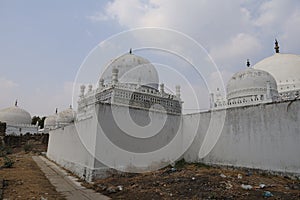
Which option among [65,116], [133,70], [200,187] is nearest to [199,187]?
[200,187]

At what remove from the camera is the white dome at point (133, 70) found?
12797 mm

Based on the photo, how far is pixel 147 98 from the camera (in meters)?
10.4

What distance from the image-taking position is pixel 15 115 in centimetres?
3472

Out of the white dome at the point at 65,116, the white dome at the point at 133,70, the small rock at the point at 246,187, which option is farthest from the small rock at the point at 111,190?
the white dome at the point at 65,116

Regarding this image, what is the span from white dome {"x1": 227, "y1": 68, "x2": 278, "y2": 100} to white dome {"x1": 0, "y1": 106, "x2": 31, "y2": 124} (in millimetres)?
32953

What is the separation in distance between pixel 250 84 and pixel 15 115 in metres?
34.9

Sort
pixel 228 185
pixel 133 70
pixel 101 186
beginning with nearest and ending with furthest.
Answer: pixel 228 185 < pixel 101 186 < pixel 133 70

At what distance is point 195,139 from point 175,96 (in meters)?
2.62

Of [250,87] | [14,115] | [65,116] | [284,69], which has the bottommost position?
[65,116]

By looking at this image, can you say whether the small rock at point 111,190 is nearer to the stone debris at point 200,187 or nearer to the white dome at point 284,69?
the stone debris at point 200,187

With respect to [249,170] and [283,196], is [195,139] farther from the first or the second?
[283,196]

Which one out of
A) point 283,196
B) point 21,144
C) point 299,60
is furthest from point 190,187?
point 21,144

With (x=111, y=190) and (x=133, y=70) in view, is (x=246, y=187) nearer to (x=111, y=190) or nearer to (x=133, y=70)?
(x=111, y=190)

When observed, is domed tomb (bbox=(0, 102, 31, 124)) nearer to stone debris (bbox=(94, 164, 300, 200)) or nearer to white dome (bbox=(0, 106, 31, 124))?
white dome (bbox=(0, 106, 31, 124))
